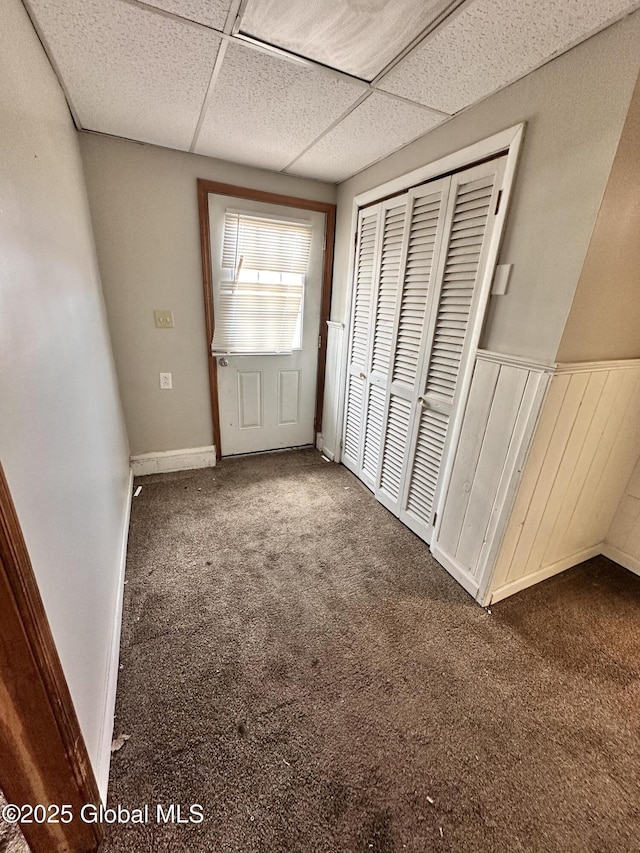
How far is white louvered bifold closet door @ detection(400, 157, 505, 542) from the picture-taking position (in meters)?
1.53

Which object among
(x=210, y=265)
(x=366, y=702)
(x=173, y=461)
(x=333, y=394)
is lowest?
(x=366, y=702)

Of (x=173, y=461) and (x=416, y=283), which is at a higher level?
(x=416, y=283)

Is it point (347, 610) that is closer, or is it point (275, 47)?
point (275, 47)

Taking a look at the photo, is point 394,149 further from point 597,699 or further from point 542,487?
point 597,699

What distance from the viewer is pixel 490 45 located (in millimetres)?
1138

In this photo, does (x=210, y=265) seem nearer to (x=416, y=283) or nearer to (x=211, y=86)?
(x=211, y=86)

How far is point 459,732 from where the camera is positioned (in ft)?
3.92

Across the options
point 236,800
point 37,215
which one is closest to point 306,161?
point 37,215

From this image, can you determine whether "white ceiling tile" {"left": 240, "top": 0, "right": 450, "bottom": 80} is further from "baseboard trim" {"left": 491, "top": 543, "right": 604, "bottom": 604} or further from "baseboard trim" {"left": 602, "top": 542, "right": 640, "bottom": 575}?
"baseboard trim" {"left": 602, "top": 542, "right": 640, "bottom": 575}

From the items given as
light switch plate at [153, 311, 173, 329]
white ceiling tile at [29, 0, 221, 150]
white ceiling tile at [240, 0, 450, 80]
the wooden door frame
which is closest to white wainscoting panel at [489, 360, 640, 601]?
white ceiling tile at [240, 0, 450, 80]

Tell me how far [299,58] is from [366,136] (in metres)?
0.70

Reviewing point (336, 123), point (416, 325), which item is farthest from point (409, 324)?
point (336, 123)

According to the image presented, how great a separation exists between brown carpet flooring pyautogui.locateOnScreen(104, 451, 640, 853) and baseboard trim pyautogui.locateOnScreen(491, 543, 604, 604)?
0.18 ft

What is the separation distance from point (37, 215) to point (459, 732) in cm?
220
